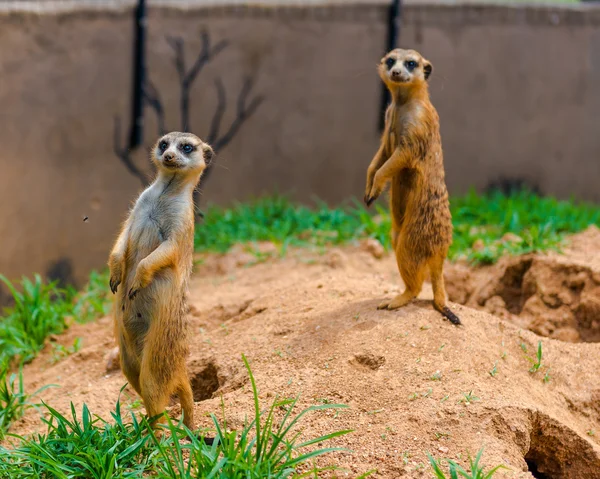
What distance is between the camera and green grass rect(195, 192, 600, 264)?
206 inches

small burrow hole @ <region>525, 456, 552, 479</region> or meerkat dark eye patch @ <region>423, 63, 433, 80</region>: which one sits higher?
meerkat dark eye patch @ <region>423, 63, 433, 80</region>

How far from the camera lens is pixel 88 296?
17.7 feet

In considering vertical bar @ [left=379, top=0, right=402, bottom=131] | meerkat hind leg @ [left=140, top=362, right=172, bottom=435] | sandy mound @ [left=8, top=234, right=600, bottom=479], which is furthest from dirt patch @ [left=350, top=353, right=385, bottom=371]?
vertical bar @ [left=379, top=0, right=402, bottom=131]

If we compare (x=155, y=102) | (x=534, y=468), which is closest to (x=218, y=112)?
(x=155, y=102)

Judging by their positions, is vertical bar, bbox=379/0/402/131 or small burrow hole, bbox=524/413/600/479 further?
vertical bar, bbox=379/0/402/131

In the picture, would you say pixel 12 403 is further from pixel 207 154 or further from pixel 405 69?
pixel 405 69

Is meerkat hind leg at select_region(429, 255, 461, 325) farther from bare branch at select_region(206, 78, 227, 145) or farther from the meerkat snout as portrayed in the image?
bare branch at select_region(206, 78, 227, 145)

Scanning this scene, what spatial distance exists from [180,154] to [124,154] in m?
3.27

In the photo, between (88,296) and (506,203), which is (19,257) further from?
(506,203)

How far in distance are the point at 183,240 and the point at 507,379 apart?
1535 mm

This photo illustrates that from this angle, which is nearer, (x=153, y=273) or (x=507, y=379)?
(x=153, y=273)

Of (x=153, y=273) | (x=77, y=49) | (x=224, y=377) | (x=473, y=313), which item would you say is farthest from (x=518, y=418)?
(x=77, y=49)

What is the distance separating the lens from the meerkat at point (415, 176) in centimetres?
357

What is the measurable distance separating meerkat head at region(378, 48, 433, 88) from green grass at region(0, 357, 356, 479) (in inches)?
61.7
